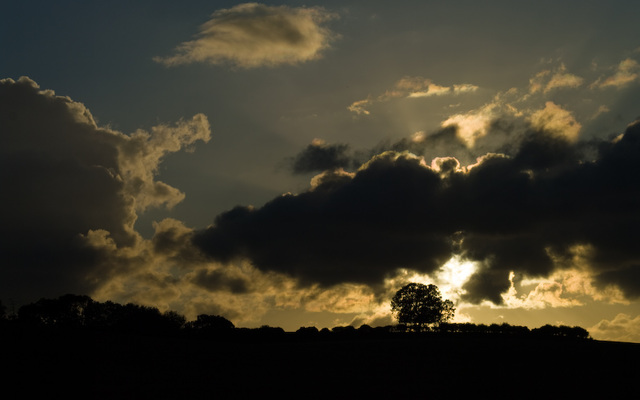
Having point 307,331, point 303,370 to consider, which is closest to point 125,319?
point 307,331

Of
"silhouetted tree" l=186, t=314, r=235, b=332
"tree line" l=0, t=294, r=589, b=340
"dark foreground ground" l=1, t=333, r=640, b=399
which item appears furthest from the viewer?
"silhouetted tree" l=186, t=314, r=235, b=332

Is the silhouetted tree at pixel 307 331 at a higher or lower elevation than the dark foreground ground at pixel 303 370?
higher

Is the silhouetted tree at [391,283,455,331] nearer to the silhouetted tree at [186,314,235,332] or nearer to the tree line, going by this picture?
the tree line

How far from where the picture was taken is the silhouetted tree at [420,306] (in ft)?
377

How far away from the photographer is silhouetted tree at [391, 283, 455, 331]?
11481 cm

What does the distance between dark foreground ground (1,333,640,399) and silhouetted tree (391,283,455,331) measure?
1944 inches

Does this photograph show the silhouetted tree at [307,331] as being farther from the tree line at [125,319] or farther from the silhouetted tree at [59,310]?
the silhouetted tree at [59,310]

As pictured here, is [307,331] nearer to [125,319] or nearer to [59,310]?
[125,319]

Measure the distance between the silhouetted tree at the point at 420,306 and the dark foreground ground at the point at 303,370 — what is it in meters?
49.4

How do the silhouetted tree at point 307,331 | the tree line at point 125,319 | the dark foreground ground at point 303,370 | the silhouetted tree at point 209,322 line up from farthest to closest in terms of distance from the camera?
the silhouetted tree at point 209,322, the tree line at point 125,319, the silhouetted tree at point 307,331, the dark foreground ground at point 303,370

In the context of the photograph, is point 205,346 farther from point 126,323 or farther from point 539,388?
point 126,323

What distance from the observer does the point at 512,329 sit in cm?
10138

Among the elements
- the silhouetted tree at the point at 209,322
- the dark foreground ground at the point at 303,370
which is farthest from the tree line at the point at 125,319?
the dark foreground ground at the point at 303,370

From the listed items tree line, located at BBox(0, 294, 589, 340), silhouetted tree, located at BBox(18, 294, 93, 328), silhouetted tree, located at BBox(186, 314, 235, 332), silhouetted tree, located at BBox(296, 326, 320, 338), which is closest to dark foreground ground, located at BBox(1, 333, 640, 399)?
silhouetted tree, located at BBox(296, 326, 320, 338)
